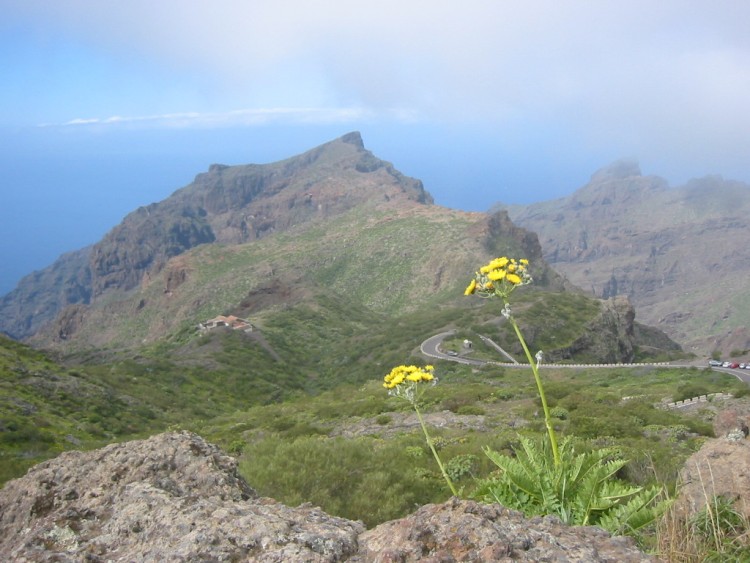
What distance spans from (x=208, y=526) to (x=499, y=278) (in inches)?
130

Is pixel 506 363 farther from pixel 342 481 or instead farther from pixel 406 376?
pixel 406 376

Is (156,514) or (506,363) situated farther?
(506,363)

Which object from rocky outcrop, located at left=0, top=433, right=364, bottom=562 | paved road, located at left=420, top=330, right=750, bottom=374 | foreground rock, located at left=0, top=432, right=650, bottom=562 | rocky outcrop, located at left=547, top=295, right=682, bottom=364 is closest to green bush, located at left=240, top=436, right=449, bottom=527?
rocky outcrop, located at left=0, top=433, right=364, bottom=562

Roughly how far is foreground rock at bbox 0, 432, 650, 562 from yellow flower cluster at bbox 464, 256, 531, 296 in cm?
235

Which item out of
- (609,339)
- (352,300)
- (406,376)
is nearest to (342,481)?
(406,376)

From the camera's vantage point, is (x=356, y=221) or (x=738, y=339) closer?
(x=738, y=339)

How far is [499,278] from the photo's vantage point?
5410 mm

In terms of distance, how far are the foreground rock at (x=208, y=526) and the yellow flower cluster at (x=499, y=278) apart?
7.71 ft

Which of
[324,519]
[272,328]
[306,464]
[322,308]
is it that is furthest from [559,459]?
[322,308]

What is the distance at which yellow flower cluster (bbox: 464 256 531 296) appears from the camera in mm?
5360

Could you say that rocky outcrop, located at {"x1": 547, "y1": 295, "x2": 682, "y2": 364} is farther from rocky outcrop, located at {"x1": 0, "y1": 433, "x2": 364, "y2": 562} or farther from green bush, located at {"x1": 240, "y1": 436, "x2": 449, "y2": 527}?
rocky outcrop, located at {"x1": 0, "y1": 433, "x2": 364, "y2": 562}

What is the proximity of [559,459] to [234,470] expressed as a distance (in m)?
2.88

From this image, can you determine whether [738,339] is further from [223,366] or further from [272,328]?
[223,366]

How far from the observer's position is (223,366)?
53125 mm
